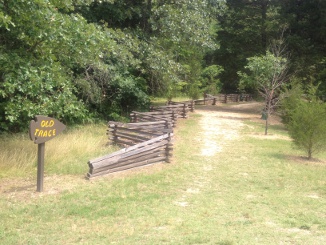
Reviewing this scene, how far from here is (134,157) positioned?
34.9ft

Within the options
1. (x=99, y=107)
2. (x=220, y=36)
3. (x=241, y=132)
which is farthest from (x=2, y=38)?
(x=220, y=36)

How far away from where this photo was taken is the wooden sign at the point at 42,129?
8141 millimetres

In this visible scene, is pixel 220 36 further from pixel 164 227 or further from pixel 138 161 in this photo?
pixel 164 227

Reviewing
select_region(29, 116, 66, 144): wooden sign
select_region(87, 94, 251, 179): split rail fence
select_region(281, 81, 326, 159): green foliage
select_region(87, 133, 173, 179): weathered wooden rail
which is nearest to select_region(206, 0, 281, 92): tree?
select_region(281, 81, 326, 159): green foliage

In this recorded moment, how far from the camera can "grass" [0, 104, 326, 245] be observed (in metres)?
6.16

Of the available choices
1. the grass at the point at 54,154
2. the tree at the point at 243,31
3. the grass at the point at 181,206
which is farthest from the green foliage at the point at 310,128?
the tree at the point at 243,31

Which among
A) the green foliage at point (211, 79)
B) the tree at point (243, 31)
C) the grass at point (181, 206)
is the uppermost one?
the tree at point (243, 31)

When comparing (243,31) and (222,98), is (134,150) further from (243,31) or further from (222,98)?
(222,98)

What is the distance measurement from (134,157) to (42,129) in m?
2.92

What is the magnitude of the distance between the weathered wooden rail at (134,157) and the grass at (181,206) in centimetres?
27

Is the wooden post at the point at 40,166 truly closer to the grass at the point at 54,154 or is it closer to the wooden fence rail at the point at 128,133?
the grass at the point at 54,154

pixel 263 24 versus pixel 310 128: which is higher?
pixel 263 24

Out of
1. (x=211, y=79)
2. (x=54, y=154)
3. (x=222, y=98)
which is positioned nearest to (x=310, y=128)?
(x=54, y=154)

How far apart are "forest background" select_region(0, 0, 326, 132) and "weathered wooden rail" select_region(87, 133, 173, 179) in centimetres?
218
